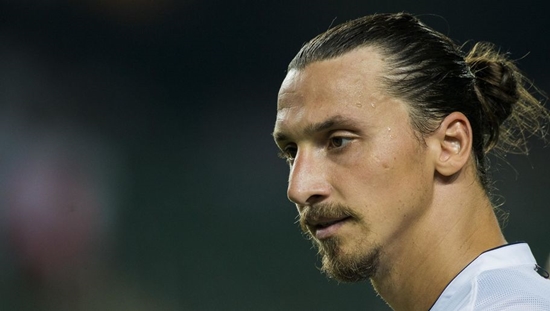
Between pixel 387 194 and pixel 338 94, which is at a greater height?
pixel 338 94

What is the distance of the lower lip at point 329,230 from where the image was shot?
5.87 feet

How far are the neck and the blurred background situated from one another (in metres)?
2.72

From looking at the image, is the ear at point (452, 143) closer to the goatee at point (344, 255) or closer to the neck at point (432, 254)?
the neck at point (432, 254)

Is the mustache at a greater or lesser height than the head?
lesser

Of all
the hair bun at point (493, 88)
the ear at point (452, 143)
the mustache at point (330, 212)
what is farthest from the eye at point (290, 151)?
the hair bun at point (493, 88)

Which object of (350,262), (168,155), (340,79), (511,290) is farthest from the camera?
(168,155)

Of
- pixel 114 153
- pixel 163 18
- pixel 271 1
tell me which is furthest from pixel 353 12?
pixel 114 153

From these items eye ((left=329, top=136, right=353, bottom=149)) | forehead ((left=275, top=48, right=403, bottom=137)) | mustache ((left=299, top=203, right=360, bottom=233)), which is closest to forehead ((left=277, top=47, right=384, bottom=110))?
forehead ((left=275, top=48, right=403, bottom=137))

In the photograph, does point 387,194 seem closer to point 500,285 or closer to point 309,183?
point 309,183

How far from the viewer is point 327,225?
180cm

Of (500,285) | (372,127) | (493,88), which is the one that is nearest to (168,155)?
(493,88)

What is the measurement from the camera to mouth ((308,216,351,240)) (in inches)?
70.5

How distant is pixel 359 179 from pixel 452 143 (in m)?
0.26

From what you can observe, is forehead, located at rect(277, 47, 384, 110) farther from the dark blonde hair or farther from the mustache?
the mustache
